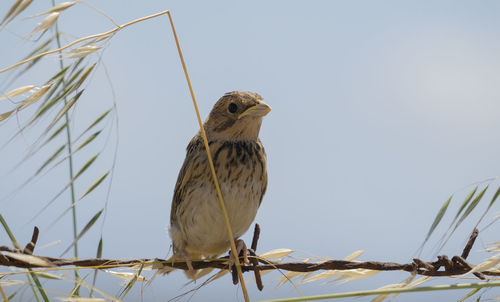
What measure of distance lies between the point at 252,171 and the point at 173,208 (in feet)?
1.81

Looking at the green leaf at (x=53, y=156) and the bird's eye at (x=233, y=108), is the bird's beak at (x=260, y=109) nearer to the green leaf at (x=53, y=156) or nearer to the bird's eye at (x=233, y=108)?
the bird's eye at (x=233, y=108)

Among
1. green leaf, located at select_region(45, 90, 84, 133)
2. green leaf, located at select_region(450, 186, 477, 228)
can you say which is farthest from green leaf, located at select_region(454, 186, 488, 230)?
green leaf, located at select_region(45, 90, 84, 133)

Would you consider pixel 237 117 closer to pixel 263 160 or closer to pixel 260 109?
pixel 260 109

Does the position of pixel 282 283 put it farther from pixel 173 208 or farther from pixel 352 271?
pixel 173 208

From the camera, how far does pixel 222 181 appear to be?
2.90 metres

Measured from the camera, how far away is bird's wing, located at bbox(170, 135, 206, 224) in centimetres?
296

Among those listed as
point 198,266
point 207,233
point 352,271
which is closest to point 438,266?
point 352,271

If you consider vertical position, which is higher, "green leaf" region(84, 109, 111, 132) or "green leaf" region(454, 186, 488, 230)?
"green leaf" region(84, 109, 111, 132)

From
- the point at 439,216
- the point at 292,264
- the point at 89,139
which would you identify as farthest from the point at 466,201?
the point at 89,139

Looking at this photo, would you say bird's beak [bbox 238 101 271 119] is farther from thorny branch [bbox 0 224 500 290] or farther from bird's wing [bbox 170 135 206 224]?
thorny branch [bbox 0 224 500 290]

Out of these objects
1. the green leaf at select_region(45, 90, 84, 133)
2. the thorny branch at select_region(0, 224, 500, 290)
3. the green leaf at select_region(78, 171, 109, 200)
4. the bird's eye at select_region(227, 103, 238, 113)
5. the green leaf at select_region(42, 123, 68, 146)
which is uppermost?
the green leaf at select_region(45, 90, 84, 133)

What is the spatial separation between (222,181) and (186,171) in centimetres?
23

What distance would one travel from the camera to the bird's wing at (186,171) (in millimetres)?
2957

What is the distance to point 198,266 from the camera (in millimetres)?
2621
